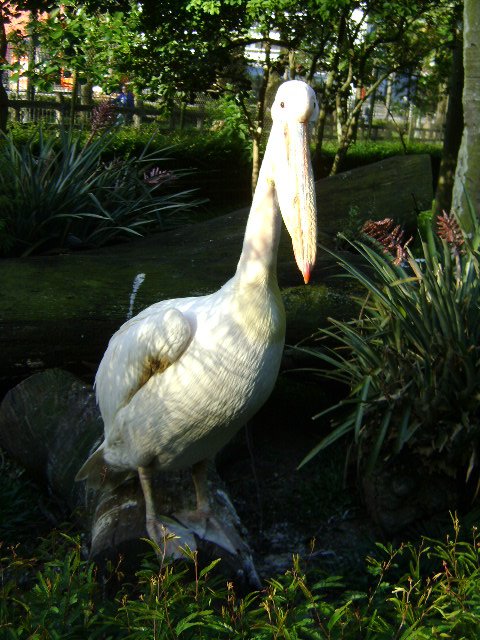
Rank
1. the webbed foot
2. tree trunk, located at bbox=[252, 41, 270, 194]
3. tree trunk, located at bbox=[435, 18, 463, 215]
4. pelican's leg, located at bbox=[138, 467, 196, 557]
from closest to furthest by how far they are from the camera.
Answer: pelican's leg, located at bbox=[138, 467, 196, 557], the webbed foot, tree trunk, located at bbox=[435, 18, 463, 215], tree trunk, located at bbox=[252, 41, 270, 194]

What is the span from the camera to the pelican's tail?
374 cm

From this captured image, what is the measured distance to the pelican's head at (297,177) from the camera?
3164 mm

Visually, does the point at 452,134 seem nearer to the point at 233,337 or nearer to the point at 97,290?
the point at 97,290

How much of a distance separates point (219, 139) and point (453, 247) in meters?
7.90

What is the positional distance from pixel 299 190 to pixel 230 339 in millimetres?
593

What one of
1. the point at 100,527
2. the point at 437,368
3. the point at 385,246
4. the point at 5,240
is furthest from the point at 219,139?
the point at 100,527

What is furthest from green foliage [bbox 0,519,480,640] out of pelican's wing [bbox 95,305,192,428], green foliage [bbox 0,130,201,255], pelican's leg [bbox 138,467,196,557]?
green foliage [bbox 0,130,201,255]

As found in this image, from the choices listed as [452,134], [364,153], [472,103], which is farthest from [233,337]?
[364,153]

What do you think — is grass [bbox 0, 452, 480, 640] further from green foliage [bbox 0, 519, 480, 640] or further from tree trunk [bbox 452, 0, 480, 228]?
tree trunk [bbox 452, 0, 480, 228]

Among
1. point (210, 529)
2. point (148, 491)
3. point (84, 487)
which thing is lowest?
point (84, 487)

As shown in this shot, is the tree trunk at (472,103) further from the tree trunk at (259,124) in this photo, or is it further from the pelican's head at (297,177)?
the tree trunk at (259,124)

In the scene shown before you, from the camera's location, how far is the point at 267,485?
16.0 feet

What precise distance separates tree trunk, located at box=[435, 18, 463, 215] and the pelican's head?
19.4ft

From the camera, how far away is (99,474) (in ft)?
12.5
